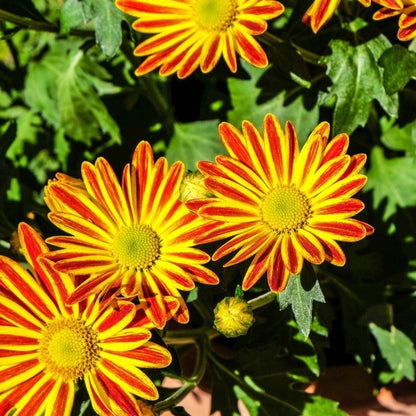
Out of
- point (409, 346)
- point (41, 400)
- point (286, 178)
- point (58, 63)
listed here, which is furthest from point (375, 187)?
point (41, 400)

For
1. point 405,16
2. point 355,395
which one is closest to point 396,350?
point 355,395

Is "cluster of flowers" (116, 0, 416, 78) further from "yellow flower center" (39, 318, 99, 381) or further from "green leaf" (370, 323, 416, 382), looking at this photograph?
"green leaf" (370, 323, 416, 382)

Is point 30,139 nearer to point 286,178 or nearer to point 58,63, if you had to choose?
point 58,63

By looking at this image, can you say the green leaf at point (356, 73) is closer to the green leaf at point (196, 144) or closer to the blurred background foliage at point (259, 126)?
the blurred background foliage at point (259, 126)

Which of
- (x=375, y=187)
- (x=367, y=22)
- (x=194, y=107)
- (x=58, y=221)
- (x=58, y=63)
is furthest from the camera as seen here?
(x=194, y=107)

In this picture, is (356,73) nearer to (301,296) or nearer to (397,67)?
(397,67)

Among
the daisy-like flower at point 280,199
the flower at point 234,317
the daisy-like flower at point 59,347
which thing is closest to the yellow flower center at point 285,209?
the daisy-like flower at point 280,199
